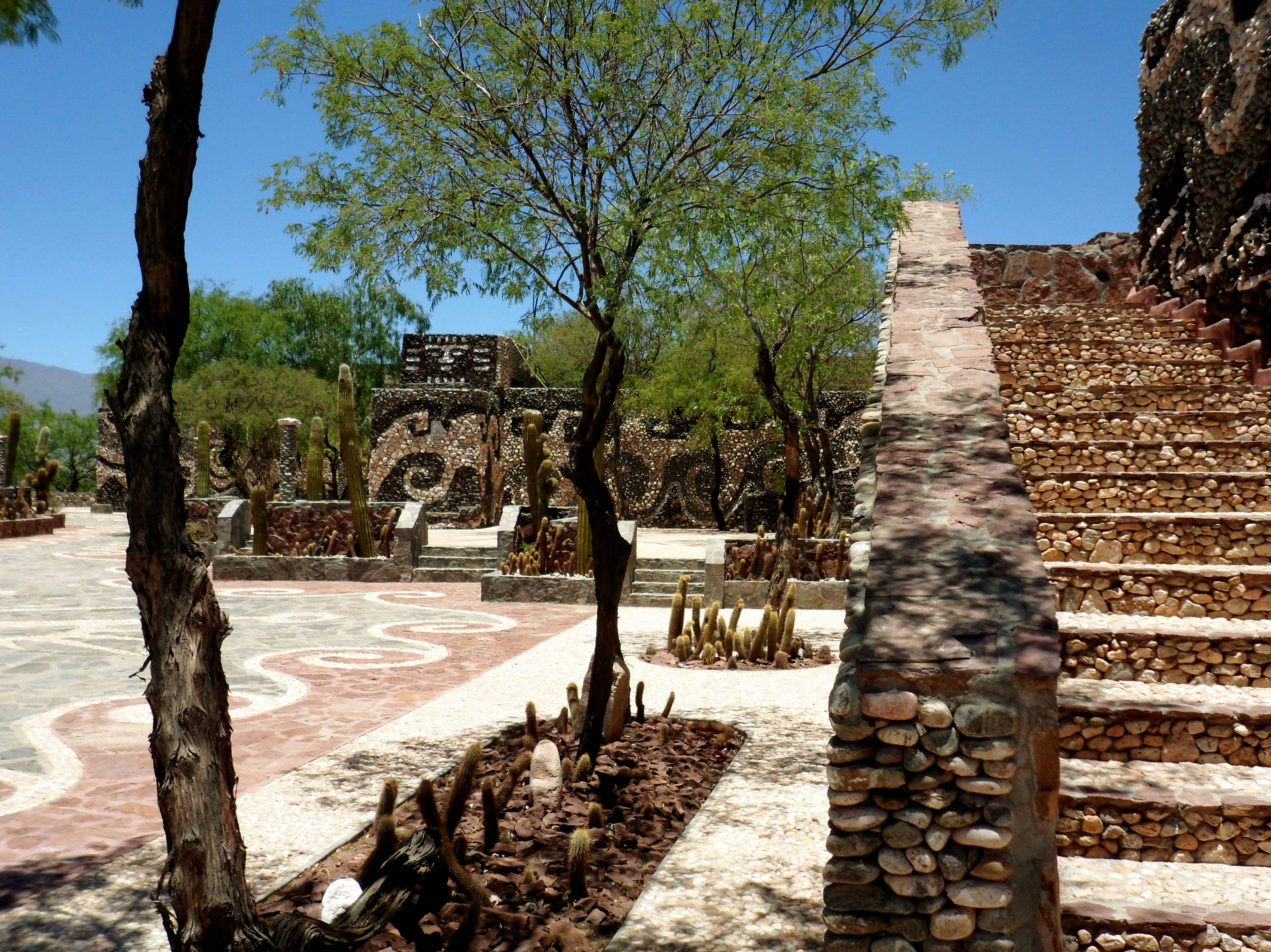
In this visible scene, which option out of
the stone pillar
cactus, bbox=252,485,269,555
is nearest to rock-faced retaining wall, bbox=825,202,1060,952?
cactus, bbox=252,485,269,555

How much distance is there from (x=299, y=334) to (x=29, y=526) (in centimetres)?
1709

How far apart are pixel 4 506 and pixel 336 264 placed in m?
21.1

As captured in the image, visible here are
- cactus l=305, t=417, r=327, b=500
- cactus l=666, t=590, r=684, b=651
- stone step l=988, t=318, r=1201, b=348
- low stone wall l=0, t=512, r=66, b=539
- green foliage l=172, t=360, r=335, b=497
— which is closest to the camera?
stone step l=988, t=318, r=1201, b=348

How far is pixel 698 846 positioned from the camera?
168 inches

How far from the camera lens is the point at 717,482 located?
79.3 ft

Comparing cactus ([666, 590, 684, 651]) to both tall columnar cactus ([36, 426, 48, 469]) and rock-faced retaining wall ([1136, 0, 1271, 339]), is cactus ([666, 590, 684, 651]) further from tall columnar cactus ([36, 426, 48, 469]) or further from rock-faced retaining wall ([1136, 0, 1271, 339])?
tall columnar cactus ([36, 426, 48, 469])

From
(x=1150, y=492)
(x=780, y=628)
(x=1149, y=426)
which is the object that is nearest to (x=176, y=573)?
(x=1150, y=492)

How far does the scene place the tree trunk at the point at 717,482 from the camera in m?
24.1

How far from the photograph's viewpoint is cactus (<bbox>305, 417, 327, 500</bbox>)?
18.6 meters

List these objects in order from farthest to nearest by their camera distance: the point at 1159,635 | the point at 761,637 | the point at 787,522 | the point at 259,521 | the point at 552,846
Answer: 1. the point at 259,521
2. the point at 787,522
3. the point at 761,637
4. the point at 552,846
5. the point at 1159,635

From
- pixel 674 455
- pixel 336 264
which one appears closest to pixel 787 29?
pixel 336 264

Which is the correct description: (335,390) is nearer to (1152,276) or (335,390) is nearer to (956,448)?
(1152,276)

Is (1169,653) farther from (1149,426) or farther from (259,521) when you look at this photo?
(259,521)

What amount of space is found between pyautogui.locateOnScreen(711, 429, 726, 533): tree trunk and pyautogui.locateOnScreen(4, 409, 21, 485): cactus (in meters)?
18.5
